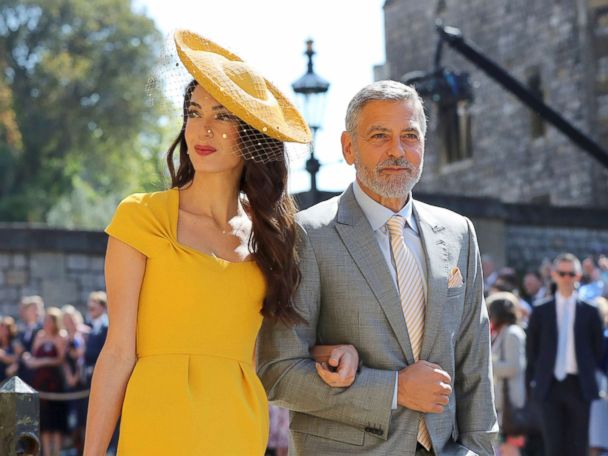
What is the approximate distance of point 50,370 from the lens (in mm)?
13500

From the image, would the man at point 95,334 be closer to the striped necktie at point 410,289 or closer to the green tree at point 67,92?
the striped necktie at point 410,289

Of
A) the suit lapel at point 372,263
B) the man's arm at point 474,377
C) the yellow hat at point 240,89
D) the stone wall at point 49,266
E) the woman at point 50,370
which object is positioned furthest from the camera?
the stone wall at point 49,266

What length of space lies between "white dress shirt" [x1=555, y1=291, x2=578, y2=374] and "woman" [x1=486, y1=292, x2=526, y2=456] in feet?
1.23

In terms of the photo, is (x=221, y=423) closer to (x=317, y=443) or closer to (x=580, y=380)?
(x=317, y=443)

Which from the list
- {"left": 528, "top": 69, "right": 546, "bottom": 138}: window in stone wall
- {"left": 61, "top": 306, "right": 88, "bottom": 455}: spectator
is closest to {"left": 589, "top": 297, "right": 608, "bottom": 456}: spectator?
{"left": 61, "top": 306, "right": 88, "bottom": 455}: spectator

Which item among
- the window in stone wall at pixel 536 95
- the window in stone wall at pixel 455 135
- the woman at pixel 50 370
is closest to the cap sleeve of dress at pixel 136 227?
the woman at pixel 50 370

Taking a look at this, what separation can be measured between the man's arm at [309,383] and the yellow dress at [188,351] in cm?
11

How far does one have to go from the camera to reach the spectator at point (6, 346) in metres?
13.9

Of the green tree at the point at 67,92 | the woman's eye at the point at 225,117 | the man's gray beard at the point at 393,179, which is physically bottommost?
the man's gray beard at the point at 393,179

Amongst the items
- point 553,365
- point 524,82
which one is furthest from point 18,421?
point 524,82

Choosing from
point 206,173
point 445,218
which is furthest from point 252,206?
point 445,218

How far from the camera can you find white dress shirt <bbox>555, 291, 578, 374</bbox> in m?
9.95

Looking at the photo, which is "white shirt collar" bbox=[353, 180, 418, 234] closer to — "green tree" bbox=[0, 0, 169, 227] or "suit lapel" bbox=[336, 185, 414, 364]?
"suit lapel" bbox=[336, 185, 414, 364]

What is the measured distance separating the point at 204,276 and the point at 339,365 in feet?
1.67
